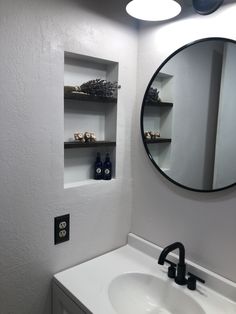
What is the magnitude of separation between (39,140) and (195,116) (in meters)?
0.78

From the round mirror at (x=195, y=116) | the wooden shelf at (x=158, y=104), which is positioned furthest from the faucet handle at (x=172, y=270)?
the wooden shelf at (x=158, y=104)

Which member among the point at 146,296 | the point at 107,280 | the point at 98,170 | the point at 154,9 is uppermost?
the point at 154,9

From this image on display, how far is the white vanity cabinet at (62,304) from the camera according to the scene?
116cm

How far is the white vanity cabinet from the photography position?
1.16m

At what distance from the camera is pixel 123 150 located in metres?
1.57

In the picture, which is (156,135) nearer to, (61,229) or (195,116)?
(195,116)

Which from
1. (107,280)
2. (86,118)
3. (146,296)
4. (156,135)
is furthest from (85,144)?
→ (146,296)

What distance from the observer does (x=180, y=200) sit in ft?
4.56

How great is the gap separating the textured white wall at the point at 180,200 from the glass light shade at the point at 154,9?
0.11 m

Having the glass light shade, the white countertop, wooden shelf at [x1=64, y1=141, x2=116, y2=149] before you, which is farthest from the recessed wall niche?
the white countertop

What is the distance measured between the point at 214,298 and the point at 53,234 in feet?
2.69

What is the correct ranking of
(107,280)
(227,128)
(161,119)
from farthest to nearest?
(161,119), (107,280), (227,128)

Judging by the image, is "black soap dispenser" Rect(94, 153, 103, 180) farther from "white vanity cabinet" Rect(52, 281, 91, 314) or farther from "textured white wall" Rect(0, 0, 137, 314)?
"white vanity cabinet" Rect(52, 281, 91, 314)

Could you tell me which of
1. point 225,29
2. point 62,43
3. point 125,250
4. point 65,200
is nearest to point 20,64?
point 62,43
